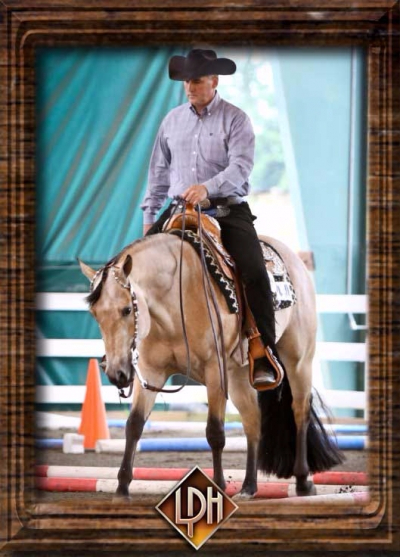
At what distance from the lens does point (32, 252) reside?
3.76 m

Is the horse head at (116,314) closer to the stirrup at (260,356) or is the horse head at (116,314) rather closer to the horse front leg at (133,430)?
the horse front leg at (133,430)

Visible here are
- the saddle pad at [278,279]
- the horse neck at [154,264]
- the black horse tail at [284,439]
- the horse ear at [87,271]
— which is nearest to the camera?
the horse ear at [87,271]

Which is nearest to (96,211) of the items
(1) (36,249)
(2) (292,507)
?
(1) (36,249)

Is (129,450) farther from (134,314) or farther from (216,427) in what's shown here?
(134,314)

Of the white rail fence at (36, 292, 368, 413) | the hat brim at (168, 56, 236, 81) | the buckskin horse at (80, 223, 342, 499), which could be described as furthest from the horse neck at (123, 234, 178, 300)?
the hat brim at (168, 56, 236, 81)

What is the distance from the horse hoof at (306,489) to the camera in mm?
3953

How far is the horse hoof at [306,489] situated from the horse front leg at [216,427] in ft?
0.98

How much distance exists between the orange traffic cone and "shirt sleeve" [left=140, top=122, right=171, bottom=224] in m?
0.60

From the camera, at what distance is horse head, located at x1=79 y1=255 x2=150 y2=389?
3672 mm

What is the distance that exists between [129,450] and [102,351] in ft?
1.29

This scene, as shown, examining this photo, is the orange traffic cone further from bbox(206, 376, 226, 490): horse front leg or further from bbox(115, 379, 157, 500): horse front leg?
bbox(206, 376, 226, 490): horse front leg

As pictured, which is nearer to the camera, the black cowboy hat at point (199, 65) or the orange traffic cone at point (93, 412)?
the black cowboy hat at point (199, 65)

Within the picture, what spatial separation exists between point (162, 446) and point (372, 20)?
70.7 inches

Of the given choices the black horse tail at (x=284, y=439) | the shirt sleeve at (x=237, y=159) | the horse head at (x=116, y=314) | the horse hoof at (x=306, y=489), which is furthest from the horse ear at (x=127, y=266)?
the horse hoof at (x=306, y=489)
